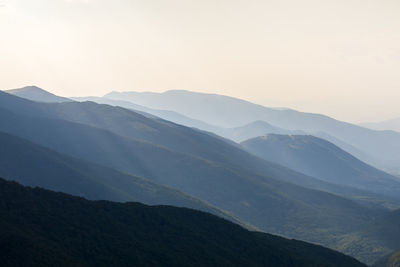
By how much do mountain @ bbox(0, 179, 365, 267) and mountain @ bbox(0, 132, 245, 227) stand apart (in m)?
72.3

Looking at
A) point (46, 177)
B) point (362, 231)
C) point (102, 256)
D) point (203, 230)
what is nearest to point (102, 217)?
point (102, 256)

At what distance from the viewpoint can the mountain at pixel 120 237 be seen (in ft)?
165

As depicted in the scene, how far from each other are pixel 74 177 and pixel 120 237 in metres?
95.4

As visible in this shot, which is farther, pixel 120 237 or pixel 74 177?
pixel 74 177

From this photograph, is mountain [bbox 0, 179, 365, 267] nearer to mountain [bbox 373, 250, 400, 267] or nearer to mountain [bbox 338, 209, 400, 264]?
mountain [bbox 373, 250, 400, 267]

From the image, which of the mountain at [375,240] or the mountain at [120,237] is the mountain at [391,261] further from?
the mountain at [120,237]

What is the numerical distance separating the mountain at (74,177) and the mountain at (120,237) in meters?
72.3

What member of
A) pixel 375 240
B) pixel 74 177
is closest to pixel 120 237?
pixel 74 177

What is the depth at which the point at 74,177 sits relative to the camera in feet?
501

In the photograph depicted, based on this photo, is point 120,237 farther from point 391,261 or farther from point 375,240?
point 375,240

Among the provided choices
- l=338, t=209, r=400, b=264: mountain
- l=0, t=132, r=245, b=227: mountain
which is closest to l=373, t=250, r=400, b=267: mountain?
l=338, t=209, r=400, b=264: mountain

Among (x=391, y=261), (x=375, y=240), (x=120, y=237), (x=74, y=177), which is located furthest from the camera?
(x=375, y=240)

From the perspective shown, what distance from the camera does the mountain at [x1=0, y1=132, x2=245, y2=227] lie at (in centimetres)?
14338

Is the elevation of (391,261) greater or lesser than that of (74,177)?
lesser
